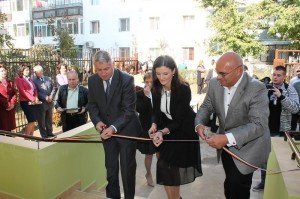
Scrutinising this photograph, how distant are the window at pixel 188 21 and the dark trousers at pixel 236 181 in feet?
79.2

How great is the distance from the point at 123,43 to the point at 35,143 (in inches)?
1021

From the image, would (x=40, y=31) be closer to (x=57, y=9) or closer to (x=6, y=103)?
(x=57, y=9)

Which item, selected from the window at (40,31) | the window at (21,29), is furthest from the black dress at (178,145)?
the window at (21,29)

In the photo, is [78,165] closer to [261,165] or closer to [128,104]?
[128,104]

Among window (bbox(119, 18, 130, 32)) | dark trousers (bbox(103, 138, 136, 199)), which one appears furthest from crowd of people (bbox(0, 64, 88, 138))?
window (bbox(119, 18, 130, 32))

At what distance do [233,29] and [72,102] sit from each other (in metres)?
14.1

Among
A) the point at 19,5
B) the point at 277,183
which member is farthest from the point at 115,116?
the point at 19,5

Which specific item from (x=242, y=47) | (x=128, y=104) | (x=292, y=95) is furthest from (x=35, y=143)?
(x=242, y=47)

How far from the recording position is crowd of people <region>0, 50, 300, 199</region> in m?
2.60

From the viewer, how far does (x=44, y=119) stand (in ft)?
23.6

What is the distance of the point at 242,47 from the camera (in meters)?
17.5

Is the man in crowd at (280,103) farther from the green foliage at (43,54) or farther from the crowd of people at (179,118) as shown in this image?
the green foliage at (43,54)

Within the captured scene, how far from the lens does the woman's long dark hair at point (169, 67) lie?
3.12m

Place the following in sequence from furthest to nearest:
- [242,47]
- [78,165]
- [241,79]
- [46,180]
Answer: [242,47], [78,165], [46,180], [241,79]
